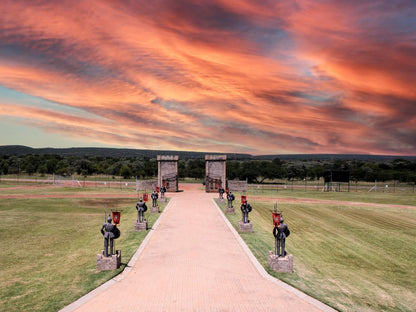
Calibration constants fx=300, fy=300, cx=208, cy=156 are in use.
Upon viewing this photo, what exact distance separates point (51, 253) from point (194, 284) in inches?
308

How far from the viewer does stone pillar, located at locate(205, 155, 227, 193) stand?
38.3 m

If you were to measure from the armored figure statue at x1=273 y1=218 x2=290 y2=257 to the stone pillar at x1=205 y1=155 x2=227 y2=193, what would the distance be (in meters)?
26.9

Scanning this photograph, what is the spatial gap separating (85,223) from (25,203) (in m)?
12.1

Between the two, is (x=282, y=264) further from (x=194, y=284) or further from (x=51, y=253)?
(x=51, y=253)

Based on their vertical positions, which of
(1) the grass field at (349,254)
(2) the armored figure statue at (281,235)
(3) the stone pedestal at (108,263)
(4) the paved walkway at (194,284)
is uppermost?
(2) the armored figure statue at (281,235)

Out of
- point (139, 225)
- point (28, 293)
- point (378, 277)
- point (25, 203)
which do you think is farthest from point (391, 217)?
point (25, 203)

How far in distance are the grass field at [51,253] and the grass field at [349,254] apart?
6.49 meters

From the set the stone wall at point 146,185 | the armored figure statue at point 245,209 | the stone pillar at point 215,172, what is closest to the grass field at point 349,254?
the armored figure statue at point 245,209

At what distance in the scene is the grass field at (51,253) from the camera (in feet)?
29.8

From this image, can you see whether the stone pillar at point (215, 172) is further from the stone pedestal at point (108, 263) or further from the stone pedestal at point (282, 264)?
the stone pedestal at point (108, 263)

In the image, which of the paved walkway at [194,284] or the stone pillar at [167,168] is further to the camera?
the stone pillar at [167,168]

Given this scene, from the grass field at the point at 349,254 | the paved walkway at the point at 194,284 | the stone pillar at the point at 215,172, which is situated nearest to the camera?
the paved walkway at the point at 194,284

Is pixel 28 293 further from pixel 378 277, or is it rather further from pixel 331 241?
pixel 331 241

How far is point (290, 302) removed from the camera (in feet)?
27.7
